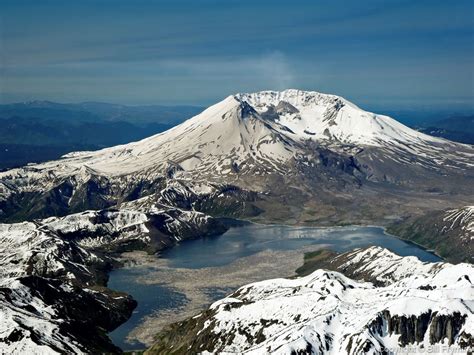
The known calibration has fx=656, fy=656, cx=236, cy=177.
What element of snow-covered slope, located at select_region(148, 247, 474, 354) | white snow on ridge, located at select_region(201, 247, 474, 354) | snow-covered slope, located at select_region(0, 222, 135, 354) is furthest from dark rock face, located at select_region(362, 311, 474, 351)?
snow-covered slope, located at select_region(0, 222, 135, 354)

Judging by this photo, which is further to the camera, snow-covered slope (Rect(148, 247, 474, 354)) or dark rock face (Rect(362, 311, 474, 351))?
snow-covered slope (Rect(148, 247, 474, 354))

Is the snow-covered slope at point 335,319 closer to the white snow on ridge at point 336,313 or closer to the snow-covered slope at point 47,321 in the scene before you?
the white snow on ridge at point 336,313

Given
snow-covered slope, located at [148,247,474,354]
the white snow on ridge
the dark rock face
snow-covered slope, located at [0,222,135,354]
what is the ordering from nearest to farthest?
1. the dark rock face
2. snow-covered slope, located at [148,247,474,354]
3. the white snow on ridge
4. snow-covered slope, located at [0,222,135,354]

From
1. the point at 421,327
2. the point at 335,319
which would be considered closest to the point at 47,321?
the point at 335,319

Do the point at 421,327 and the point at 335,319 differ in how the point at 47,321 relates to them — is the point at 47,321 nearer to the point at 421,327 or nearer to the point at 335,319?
the point at 335,319

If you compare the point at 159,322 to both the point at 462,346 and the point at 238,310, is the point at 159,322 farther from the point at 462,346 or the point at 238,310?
the point at 462,346

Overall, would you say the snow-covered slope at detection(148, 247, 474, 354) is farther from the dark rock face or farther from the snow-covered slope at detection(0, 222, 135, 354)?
the snow-covered slope at detection(0, 222, 135, 354)

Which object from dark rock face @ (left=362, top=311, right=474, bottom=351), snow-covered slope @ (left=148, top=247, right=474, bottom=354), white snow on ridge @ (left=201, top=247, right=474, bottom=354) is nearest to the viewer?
dark rock face @ (left=362, top=311, right=474, bottom=351)

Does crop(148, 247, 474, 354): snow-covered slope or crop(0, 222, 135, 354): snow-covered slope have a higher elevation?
crop(148, 247, 474, 354): snow-covered slope

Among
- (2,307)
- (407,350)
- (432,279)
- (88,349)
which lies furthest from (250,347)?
(2,307)

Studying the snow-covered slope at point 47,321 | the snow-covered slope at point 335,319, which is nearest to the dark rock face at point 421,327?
the snow-covered slope at point 335,319
